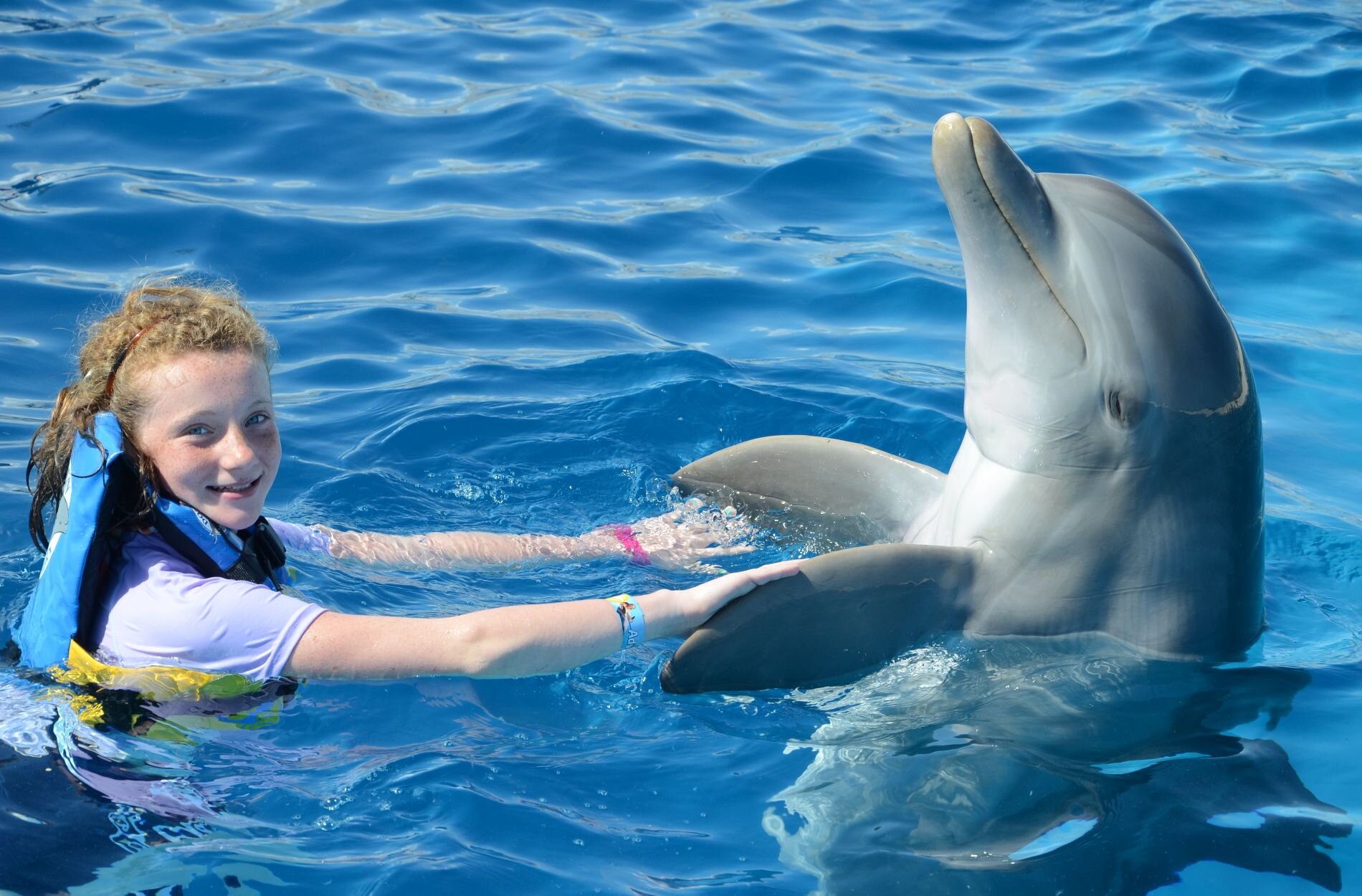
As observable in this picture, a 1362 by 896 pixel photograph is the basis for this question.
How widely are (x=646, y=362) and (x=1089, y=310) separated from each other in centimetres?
332

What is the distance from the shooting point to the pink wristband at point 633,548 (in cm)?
521

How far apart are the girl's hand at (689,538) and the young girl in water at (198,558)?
4.83 feet

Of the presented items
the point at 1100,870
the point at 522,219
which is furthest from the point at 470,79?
the point at 1100,870

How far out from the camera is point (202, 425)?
11.6 feet

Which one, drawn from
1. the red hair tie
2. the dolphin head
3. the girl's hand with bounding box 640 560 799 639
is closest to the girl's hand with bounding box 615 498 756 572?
the girl's hand with bounding box 640 560 799 639

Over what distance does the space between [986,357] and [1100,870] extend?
1512 millimetres

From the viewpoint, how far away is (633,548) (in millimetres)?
5227

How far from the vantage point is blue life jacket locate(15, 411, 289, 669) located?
3467 millimetres

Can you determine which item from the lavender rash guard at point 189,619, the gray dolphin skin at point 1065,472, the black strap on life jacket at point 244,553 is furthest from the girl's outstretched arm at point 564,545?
the lavender rash guard at point 189,619

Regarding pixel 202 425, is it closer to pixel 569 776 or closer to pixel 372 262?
pixel 569 776

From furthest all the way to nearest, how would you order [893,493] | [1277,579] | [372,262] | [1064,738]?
[372,262], [1277,579], [893,493], [1064,738]

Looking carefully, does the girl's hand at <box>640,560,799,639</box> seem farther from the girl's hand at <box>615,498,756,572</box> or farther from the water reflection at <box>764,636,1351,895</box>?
the girl's hand at <box>615,498,756,572</box>

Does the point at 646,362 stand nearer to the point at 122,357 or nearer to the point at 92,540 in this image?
the point at 122,357

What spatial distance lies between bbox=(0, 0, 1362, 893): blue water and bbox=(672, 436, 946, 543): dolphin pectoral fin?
0.56 m
